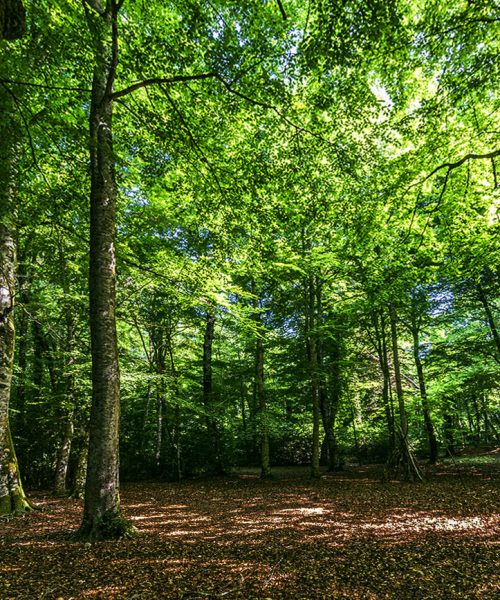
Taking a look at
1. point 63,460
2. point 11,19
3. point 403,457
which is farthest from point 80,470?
point 11,19

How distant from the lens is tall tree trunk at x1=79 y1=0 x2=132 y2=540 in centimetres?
462

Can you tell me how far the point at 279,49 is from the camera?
5.11m

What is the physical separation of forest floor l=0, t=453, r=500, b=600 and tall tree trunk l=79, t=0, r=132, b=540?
473mm

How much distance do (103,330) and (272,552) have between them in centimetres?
379

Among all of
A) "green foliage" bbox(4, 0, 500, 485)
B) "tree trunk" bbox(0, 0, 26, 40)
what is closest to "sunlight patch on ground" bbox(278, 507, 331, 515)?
"green foliage" bbox(4, 0, 500, 485)

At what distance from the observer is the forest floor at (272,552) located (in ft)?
10.5

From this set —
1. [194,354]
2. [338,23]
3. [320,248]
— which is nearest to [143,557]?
[338,23]

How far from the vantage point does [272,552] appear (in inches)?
167

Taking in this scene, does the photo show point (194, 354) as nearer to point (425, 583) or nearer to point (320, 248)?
point (320, 248)

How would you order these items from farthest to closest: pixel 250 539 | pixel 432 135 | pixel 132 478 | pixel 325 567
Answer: pixel 132 478 → pixel 432 135 → pixel 250 539 → pixel 325 567

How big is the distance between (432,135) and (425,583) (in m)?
7.50

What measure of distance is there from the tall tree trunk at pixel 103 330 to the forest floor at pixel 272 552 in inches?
18.6

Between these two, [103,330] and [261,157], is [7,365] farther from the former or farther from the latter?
[261,157]

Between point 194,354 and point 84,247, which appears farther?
point 194,354
